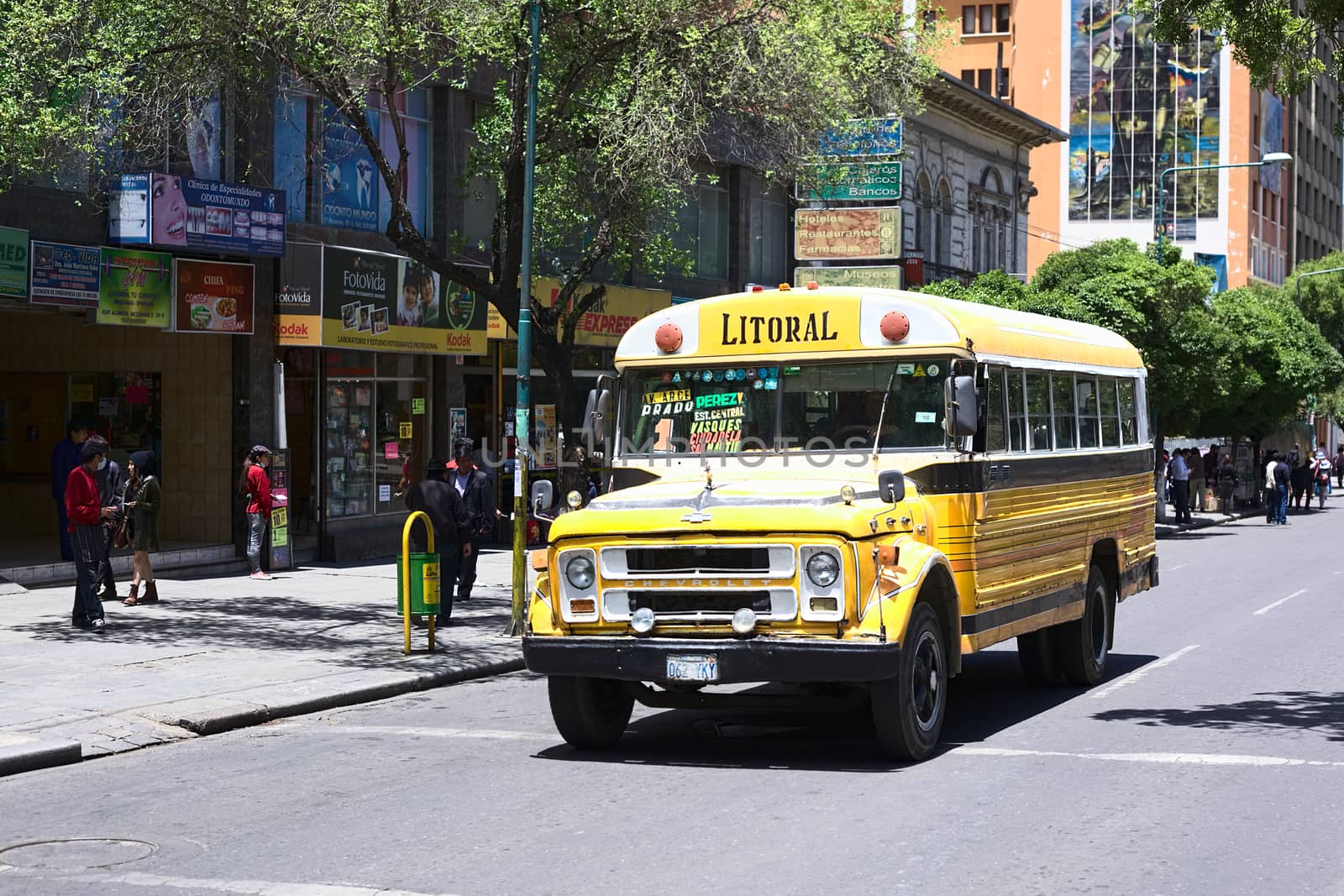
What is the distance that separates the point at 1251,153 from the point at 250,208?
243ft

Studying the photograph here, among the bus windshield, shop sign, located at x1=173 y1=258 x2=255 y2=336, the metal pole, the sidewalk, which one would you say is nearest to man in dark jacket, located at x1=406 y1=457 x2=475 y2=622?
the sidewalk

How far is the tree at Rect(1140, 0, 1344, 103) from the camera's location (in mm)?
12977

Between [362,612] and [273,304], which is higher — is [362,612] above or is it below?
below

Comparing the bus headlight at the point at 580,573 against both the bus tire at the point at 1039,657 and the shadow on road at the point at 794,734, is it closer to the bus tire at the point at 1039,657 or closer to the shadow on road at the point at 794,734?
the shadow on road at the point at 794,734

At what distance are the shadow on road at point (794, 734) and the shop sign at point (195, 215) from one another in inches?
443

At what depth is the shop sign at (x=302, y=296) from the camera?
2288 centimetres

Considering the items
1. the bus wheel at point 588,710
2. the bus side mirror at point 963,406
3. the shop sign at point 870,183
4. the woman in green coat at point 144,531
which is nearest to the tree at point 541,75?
the woman in green coat at point 144,531

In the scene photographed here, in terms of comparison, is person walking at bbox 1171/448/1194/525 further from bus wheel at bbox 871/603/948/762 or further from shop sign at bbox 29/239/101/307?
bus wheel at bbox 871/603/948/762

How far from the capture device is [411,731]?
38.0 ft

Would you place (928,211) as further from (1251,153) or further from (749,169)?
(1251,153)

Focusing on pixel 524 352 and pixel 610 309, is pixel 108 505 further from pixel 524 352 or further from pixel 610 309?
pixel 610 309

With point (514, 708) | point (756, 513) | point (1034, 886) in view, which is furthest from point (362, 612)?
point (1034, 886)

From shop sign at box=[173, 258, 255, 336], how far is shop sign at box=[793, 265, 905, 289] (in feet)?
30.5

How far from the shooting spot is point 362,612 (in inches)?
720
